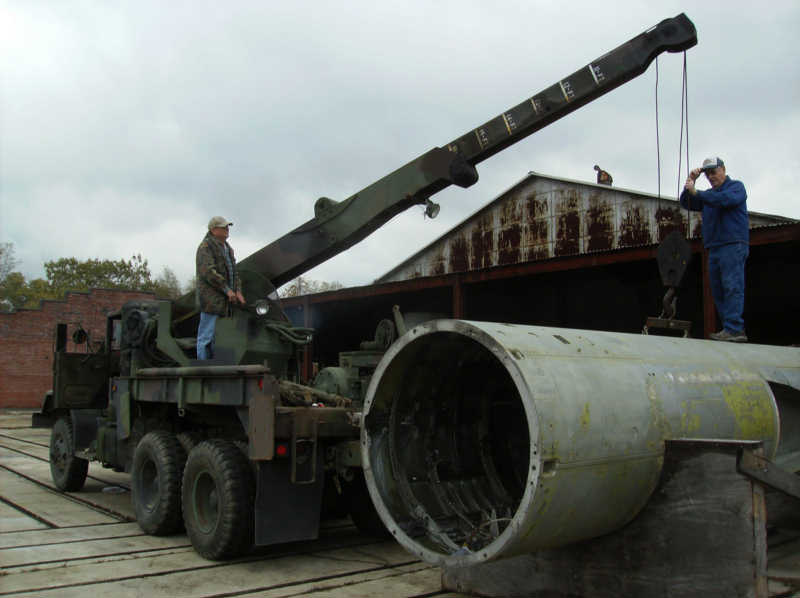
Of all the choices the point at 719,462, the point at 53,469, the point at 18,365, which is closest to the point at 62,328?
the point at 53,469

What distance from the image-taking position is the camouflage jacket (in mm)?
A: 7539

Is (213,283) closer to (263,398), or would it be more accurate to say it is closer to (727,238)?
(263,398)

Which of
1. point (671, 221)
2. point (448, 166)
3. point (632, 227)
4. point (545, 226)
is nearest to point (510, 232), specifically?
point (545, 226)

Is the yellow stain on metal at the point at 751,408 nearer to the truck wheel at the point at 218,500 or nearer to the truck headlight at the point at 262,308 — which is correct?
the truck wheel at the point at 218,500

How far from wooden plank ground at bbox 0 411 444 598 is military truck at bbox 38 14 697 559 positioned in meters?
0.26

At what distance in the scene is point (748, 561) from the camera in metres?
3.91

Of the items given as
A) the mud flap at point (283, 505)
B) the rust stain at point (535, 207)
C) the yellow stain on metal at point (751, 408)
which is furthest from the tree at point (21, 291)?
the yellow stain on metal at point (751, 408)

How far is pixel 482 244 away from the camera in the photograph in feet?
78.8

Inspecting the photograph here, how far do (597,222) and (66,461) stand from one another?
15721 mm

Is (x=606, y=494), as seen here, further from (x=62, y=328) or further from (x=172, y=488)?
(x=62, y=328)

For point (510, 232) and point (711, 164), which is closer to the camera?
point (711, 164)

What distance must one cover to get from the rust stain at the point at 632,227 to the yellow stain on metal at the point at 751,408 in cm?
1631

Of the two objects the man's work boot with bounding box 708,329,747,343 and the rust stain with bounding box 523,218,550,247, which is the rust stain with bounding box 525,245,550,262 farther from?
the man's work boot with bounding box 708,329,747,343

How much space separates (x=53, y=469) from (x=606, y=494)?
9.17 metres
